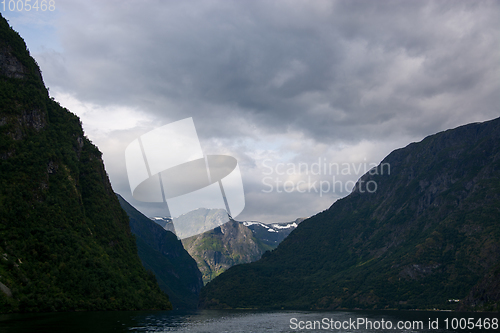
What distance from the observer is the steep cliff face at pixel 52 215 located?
113500 mm

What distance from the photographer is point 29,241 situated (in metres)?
118

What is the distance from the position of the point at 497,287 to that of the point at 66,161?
705 feet

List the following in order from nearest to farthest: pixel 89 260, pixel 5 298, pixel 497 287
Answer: pixel 5 298 → pixel 89 260 → pixel 497 287

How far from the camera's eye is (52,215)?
132875mm

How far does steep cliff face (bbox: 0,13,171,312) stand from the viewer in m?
Result: 114

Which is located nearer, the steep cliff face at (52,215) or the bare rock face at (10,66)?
the steep cliff face at (52,215)

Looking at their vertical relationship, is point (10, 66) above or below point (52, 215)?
above

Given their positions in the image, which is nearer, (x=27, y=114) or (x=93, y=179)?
(x=27, y=114)

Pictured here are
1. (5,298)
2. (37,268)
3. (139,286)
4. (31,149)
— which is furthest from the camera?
(139,286)

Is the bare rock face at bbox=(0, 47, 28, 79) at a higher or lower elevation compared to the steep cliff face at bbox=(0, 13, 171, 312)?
higher

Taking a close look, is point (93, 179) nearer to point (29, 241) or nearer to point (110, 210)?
point (110, 210)

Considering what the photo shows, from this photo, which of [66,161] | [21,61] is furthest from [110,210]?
[21,61]

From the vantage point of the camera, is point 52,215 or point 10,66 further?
point 10,66

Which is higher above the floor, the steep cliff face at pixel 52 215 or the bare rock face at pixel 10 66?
the bare rock face at pixel 10 66
